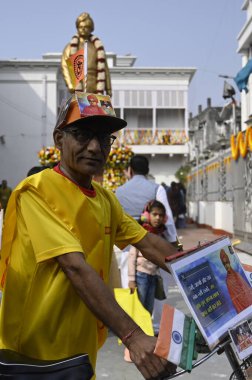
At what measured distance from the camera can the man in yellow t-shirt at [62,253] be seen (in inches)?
71.1

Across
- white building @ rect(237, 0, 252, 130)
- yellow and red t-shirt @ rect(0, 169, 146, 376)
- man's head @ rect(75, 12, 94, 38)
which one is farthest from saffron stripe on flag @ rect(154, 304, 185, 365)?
white building @ rect(237, 0, 252, 130)

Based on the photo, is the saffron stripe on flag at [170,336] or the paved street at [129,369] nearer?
the saffron stripe on flag at [170,336]

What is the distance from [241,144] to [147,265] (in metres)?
8.38

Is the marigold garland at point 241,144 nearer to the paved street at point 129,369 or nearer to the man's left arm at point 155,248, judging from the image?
the paved street at point 129,369

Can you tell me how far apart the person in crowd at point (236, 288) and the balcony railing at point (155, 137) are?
29616 millimetres

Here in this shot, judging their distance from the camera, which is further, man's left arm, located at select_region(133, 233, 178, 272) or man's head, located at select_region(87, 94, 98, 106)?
man's left arm, located at select_region(133, 233, 178, 272)

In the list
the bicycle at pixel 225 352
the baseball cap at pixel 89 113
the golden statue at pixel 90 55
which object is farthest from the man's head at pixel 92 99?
the golden statue at pixel 90 55

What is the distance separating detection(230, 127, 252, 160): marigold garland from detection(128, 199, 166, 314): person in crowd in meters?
7.36

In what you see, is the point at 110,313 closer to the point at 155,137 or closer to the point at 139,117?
the point at 155,137

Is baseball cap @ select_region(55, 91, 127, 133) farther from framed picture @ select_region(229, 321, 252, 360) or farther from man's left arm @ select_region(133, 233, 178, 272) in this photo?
framed picture @ select_region(229, 321, 252, 360)

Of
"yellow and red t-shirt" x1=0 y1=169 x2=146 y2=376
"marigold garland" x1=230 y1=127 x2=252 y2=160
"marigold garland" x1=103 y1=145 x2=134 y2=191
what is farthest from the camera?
"marigold garland" x1=230 y1=127 x2=252 y2=160

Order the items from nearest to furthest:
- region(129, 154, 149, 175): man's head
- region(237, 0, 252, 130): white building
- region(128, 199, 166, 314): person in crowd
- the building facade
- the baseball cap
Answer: the baseball cap → region(128, 199, 166, 314): person in crowd → region(129, 154, 149, 175): man's head → the building facade → region(237, 0, 252, 130): white building

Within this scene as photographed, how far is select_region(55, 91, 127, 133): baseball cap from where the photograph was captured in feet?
6.50

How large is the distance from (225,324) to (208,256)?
0.73ft
